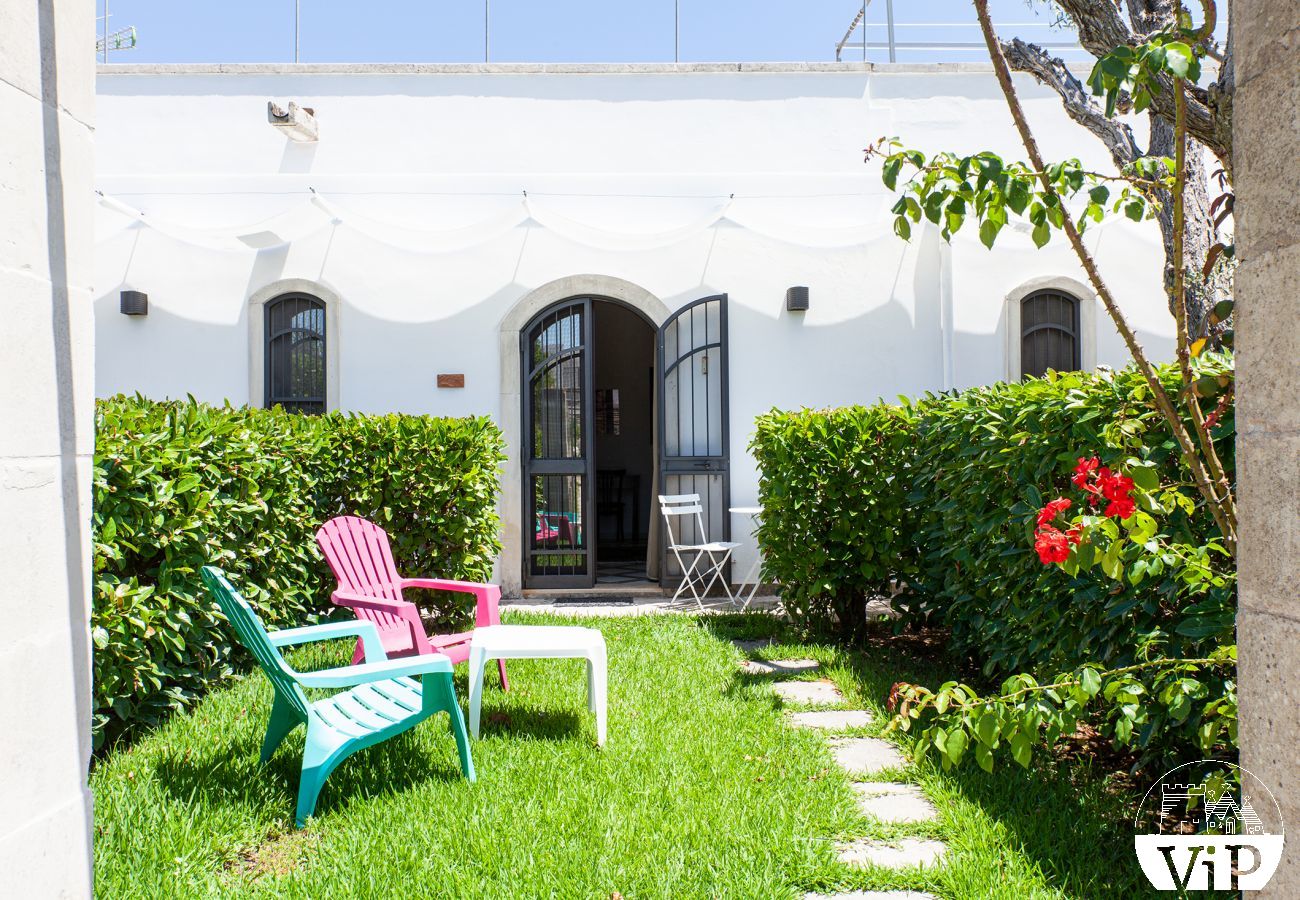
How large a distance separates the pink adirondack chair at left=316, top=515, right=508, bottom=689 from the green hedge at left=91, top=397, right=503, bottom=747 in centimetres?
40

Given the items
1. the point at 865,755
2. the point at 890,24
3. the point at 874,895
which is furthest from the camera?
the point at 890,24

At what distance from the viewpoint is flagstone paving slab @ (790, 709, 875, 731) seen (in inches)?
152

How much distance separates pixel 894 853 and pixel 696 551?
487cm

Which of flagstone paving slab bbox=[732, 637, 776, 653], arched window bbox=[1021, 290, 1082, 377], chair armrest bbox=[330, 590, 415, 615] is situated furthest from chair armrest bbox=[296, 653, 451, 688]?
arched window bbox=[1021, 290, 1082, 377]

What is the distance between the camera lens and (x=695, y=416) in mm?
7605

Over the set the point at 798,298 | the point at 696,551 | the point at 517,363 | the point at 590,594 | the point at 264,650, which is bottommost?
the point at 590,594

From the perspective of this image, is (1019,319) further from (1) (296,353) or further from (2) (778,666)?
(1) (296,353)

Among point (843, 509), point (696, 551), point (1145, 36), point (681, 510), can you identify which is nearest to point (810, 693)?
point (843, 509)

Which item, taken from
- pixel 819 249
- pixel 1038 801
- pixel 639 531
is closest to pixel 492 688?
pixel 1038 801

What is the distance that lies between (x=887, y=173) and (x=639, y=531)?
10.4m

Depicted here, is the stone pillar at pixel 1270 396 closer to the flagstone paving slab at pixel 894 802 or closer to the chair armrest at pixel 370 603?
the flagstone paving slab at pixel 894 802

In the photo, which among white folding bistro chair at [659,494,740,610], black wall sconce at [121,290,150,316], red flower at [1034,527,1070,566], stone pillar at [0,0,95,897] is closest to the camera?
stone pillar at [0,0,95,897]

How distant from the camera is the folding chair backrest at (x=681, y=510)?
6996 mm

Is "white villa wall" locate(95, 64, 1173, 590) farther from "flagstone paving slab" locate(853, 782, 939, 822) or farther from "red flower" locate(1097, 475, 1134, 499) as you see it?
"red flower" locate(1097, 475, 1134, 499)
